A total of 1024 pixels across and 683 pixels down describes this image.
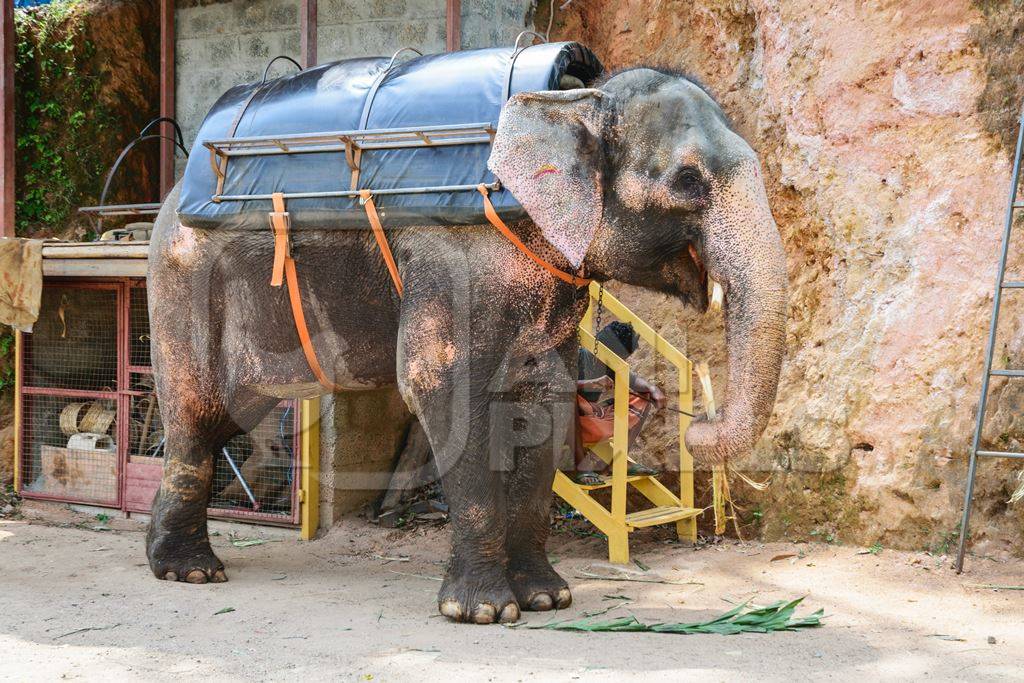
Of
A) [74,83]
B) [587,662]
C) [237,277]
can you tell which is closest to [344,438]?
[237,277]

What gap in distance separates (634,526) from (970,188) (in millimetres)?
2631

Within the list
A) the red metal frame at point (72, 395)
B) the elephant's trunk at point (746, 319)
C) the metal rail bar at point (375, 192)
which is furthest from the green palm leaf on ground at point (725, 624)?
the red metal frame at point (72, 395)

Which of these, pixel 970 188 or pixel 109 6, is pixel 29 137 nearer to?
pixel 109 6

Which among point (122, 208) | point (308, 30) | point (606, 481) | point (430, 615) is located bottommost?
point (430, 615)

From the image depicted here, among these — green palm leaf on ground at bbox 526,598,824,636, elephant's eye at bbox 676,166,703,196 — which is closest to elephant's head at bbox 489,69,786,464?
elephant's eye at bbox 676,166,703,196

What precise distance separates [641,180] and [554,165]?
0.35 m

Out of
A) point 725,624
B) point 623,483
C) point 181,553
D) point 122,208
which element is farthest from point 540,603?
point 122,208

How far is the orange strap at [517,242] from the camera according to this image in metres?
4.37

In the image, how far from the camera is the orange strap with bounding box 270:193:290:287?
16.0 feet

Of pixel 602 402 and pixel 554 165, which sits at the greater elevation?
pixel 554 165

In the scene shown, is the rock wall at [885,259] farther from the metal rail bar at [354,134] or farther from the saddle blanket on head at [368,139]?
the metal rail bar at [354,134]

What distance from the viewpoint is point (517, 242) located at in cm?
443

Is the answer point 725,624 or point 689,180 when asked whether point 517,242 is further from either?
point 725,624

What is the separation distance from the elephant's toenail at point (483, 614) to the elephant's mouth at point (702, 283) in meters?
1.48
